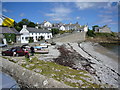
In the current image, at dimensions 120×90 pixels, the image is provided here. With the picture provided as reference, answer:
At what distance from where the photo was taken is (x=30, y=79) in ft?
20.4

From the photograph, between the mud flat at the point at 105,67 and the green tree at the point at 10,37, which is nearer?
the mud flat at the point at 105,67

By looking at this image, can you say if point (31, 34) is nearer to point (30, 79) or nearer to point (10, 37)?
point (10, 37)

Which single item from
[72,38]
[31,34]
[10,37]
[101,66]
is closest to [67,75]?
[101,66]

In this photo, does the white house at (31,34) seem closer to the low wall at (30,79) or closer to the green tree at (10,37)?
the green tree at (10,37)

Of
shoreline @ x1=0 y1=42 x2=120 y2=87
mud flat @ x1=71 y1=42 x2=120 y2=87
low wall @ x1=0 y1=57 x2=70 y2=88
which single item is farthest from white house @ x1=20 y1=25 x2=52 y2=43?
low wall @ x1=0 y1=57 x2=70 y2=88

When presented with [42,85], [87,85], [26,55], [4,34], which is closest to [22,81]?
[42,85]

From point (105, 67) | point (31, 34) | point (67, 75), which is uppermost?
point (31, 34)

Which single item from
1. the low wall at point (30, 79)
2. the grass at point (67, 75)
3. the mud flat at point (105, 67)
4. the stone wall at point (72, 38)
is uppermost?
the stone wall at point (72, 38)

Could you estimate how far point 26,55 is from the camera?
14523 mm

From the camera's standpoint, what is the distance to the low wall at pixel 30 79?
5241mm

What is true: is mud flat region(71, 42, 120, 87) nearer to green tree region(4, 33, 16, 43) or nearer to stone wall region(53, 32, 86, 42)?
green tree region(4, 33, 16, 43)

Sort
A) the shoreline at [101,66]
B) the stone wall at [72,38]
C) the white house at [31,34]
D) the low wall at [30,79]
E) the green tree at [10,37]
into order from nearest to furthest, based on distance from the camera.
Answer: the low wall at [30,79] < the shoreline at [101,66] < the green tree at [10,37] < the white house at [31,34] < the stone wall at [72,38]

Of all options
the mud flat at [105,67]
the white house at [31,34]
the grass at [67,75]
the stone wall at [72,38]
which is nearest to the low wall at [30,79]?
the grass at [67,75]

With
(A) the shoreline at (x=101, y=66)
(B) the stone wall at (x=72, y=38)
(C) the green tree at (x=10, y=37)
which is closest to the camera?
(A) the shoreline at (x=101, y=66)
